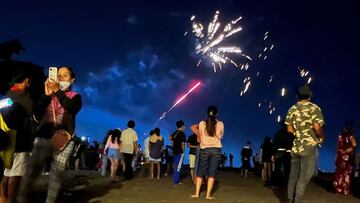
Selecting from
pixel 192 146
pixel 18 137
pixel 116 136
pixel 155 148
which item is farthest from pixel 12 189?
pixel 155 148

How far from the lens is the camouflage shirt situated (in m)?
10.2

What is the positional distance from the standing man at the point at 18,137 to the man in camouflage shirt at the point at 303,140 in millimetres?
4883

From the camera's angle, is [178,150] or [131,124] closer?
[178,150]

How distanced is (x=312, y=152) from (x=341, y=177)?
6778 millimetres

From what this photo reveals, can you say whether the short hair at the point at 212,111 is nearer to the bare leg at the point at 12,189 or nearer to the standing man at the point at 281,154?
the standing man at the point at 281,154

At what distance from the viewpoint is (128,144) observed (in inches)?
815

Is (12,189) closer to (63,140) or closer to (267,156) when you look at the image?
(63,140)

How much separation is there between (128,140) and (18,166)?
13.0 metres

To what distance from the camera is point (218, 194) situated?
14.7 metres

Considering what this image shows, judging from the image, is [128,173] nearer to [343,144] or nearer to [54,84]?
[343,144]

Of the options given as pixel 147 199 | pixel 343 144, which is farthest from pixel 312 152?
pixel 343 144

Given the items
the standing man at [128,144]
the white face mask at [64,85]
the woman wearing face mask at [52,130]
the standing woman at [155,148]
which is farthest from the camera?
the standing woman at [155,148]

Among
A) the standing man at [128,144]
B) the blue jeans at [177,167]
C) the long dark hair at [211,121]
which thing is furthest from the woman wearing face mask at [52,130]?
the standing man at [128,144]

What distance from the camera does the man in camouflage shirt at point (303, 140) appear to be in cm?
1009
